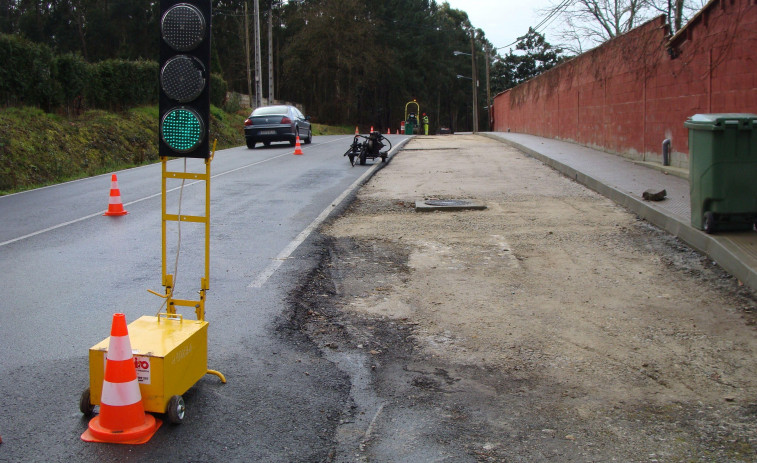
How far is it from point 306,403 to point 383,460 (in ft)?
2.68

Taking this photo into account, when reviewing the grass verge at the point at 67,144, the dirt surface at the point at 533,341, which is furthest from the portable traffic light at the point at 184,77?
the grass verge at the point at 67,144

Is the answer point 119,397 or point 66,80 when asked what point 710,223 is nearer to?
point 119,397

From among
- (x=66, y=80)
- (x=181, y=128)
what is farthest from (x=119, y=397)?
(x=66, y=80)

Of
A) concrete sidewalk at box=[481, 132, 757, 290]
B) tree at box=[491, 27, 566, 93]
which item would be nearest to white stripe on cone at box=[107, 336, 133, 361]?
concrete sidewalk at box=[481, 132, 757, 290]

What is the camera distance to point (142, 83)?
30609 mm

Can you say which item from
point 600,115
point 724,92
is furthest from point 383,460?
point 600,115

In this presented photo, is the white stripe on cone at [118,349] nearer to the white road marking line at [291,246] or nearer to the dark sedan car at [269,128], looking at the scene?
the white road marking line at [291,246]

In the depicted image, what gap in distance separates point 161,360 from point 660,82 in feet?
49.3

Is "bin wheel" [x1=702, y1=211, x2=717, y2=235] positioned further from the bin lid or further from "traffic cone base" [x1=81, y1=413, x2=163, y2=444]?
"traffic cone base" [x1=81, y1=413, x2=163, y2=444]

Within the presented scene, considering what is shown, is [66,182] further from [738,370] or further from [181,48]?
[738,370]

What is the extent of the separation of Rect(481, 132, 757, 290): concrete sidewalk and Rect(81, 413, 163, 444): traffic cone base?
17.8 feet

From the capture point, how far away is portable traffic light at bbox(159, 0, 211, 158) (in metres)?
4.61

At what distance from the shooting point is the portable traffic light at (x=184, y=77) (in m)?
4.61

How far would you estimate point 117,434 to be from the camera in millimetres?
3842
